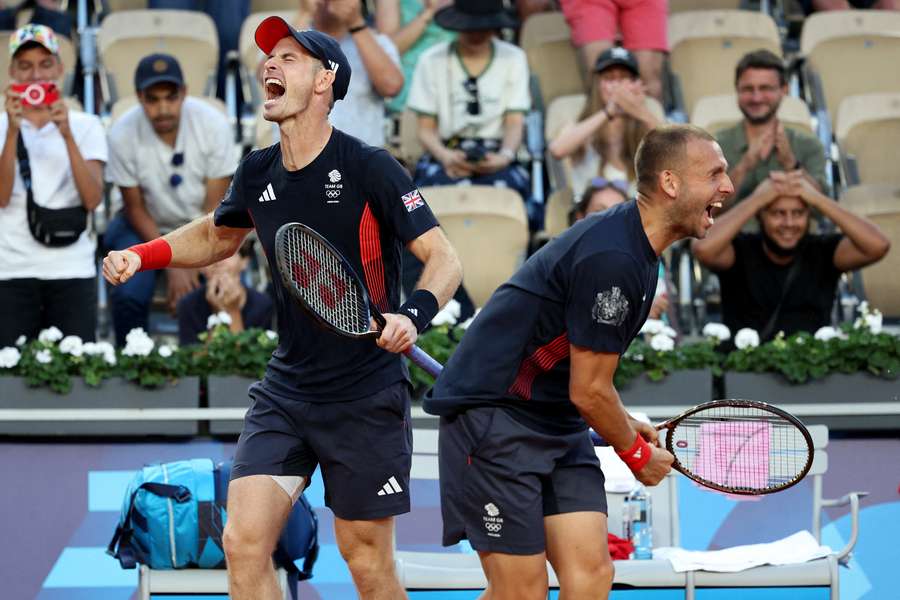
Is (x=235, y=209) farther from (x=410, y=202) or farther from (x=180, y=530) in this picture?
(x=180, y=530)

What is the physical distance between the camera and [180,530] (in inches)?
218

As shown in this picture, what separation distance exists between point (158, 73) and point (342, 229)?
13.0 feet

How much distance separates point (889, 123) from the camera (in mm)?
9461

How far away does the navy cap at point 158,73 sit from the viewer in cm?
853

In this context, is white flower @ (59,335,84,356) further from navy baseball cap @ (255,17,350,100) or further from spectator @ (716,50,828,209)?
spectator @ (716,50,828,209)

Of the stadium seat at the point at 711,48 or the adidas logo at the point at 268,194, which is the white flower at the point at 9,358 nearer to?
the adidas logo at the point at 268,194

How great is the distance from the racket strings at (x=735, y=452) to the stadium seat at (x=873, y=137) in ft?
15.4

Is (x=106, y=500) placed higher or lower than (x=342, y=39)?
lower

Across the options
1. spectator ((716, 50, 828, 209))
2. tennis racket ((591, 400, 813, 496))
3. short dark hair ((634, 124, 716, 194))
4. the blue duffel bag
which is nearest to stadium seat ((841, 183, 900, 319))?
spectator ((716, 50, 828, 209))

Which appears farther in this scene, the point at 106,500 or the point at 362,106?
the point at 362,106

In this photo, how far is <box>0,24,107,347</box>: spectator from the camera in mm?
7816

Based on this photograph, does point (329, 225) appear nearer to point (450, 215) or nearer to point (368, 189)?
point (368, 189)

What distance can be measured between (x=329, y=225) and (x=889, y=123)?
5484mm

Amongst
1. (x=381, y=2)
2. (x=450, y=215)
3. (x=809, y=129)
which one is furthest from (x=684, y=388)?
(x=381, y=2)
